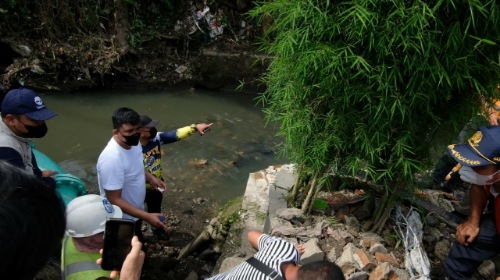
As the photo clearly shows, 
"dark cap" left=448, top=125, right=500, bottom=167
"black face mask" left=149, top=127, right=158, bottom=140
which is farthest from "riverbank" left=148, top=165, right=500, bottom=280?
"black face mask" left=149, top=127, right=158, bottom=140

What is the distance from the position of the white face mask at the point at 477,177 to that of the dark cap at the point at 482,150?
141 mm

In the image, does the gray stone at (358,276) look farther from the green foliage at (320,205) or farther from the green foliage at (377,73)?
the green foliage at (320,205)

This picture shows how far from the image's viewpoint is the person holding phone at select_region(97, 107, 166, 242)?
128 inches

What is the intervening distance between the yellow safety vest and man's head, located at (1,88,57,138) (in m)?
1.17

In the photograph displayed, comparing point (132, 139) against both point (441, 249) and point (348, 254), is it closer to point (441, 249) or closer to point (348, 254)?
point (348, 254)

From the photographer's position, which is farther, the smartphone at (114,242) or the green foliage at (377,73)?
the green foliage at (377,73)

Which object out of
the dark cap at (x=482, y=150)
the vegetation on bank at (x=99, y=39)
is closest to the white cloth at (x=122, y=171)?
the dark cap at (x=482, y=150)

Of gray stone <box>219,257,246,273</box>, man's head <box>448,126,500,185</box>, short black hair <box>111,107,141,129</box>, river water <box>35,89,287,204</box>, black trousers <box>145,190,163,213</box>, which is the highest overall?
man's head <box>448,126,500,185</box>

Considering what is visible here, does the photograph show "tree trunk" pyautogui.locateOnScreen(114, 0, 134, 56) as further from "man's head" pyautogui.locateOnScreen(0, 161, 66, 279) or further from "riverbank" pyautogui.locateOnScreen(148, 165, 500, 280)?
"man's head" pyautogui.locateOnScreen(0, 161, 66, 279)

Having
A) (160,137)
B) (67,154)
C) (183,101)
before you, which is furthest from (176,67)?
(160,137)

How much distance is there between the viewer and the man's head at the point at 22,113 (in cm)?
288

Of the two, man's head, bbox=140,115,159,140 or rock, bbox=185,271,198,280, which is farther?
rock, bbox=185,271,198,280

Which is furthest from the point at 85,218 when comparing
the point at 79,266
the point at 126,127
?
the point at 126,127

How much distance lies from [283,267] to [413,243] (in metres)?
1.70
